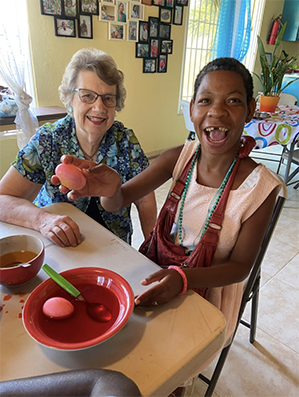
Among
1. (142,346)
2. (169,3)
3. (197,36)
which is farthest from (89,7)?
(142,346)

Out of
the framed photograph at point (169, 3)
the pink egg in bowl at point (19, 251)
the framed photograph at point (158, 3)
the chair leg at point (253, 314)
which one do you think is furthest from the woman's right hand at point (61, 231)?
the framed photograph at point (169, 3)

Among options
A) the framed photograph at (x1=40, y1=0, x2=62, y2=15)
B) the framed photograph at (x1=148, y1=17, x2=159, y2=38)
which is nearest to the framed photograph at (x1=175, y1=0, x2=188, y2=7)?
the framed photograph at (x1=148, y1=17, x2=159, y2=38)

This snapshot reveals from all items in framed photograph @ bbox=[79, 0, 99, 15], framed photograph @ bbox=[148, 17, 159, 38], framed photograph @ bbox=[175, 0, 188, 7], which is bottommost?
framed photograph @ bbox=[148, 17, 159, 38]

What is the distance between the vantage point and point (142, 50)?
11.5ft

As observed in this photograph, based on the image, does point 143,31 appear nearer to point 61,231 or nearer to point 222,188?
point 222,188

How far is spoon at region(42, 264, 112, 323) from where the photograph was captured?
0.63 meters

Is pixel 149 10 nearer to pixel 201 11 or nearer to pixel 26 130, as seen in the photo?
pixel 201 11

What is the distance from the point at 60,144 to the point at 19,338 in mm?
847

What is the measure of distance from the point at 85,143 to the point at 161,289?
850mm

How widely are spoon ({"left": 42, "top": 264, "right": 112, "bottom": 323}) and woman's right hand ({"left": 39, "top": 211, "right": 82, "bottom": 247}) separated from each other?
0.21 metres

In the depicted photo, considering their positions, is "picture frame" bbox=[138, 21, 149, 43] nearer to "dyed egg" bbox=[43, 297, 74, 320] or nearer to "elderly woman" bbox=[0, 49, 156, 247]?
"elderly woman" bbox=[0, 49, 156, 247]

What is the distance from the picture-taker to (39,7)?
2.56 metres

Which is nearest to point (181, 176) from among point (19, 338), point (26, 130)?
point (19, 338)

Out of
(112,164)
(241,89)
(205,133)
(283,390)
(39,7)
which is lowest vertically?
(283,390)
